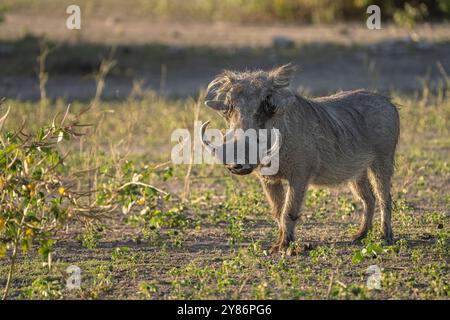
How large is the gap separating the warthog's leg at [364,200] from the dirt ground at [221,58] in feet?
16.3

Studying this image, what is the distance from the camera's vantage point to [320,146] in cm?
543

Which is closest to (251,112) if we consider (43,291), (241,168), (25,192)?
(241,168)

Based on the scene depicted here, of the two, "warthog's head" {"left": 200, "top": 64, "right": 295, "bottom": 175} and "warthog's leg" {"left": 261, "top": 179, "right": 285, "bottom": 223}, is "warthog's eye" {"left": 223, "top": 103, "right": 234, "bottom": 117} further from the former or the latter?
→ "warthog's leg" {"left": 261, "top": 179, "right": 285, "bottom": 223}

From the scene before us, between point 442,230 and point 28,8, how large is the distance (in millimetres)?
12857

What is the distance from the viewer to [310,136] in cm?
535

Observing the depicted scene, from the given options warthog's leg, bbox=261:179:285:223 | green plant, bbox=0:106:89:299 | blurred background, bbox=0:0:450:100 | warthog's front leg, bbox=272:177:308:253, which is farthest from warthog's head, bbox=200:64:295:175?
blurred background, bbox=0:0:450:100

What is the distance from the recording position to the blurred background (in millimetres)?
11508

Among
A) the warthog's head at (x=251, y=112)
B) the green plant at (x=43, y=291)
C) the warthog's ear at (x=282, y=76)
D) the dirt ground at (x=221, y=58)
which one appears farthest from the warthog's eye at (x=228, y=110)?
the dirt ground at (x=221, y=58)

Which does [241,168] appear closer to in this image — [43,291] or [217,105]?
[217,105]

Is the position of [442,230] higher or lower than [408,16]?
lower

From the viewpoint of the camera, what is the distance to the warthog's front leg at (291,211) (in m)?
5.24
